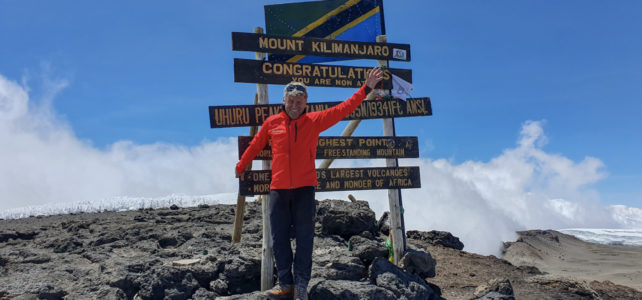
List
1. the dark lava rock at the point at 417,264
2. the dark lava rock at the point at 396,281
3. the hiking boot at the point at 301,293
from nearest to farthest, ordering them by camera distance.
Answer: the hiking boot at the point at 301,293, the dark lava rock at the point at 396,281, the dark lava rock at the point at 417,264

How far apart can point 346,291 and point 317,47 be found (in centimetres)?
385

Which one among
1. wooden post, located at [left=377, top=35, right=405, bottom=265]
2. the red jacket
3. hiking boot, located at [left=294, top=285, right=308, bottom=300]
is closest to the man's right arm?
the red jacket

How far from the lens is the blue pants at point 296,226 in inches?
195

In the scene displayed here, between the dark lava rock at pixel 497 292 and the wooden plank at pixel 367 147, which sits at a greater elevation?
the wooden plank at pixel 367 147

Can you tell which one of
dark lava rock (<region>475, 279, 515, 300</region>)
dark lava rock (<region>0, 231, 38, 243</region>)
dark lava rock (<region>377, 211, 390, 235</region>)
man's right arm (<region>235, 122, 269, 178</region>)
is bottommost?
dark lava rock (<region>475, 279, 515, 300</region>)

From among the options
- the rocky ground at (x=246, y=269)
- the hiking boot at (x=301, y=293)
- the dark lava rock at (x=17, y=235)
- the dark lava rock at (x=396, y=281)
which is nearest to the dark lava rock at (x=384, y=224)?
the rocky ground at (x=246, y=269)

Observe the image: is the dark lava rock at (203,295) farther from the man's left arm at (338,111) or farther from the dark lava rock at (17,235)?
the dark lava rock at (17,235)

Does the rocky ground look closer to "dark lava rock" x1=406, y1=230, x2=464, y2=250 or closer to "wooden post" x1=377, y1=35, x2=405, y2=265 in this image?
"dark lava rock" x1=406, y1=230, x2=464, y2=250

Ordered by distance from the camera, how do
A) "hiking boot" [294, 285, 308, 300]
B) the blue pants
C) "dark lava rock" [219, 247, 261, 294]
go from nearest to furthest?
1. "hiking boot" [294, 285, 308, 300]
2. the blue pants
3. "dark lava rock" [219, 247, 261, 294]

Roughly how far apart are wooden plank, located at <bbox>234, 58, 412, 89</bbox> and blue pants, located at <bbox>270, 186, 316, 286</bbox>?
2138 mm

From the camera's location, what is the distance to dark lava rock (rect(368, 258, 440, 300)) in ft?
18.3

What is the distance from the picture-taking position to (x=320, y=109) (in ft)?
22.0

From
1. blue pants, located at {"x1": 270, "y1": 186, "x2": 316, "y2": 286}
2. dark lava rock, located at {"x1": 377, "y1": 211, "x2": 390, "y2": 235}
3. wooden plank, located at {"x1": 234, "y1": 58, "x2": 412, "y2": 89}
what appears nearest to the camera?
blue pants, located at {"x1": 270, "y1": 186, "x2": 316, "y2": 286}

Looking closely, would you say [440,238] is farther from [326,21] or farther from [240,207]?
[326,21]
